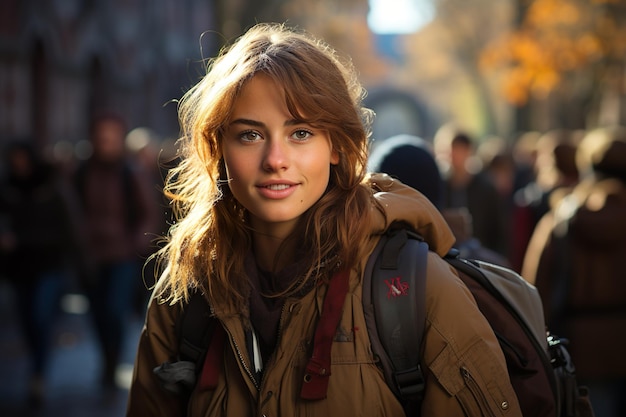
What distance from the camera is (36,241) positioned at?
27.4ft

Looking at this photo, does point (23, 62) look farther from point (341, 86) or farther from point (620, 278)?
point (341, 86)

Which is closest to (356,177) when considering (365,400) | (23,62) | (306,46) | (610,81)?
(306,46)

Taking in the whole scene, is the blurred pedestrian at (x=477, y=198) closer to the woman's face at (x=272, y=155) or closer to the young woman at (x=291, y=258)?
the young woman at (x=291, y=258)

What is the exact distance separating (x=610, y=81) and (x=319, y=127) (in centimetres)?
1959

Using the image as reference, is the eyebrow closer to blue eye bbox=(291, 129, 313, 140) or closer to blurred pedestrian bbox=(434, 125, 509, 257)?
blue eye bbox=(291, 129, 313, 140)

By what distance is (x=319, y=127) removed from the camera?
2.79 meters

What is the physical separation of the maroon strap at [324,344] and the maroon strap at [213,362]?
325 mm

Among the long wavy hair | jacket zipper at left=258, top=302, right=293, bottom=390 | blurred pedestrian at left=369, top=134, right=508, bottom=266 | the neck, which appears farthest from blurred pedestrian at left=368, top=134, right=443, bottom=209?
jacket zipper at left=258, top=302, right=293, bottom=390

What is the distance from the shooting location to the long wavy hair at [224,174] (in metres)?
2.77

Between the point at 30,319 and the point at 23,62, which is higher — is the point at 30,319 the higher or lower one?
the lower one

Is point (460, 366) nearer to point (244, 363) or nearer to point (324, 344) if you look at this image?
point (324, 344)

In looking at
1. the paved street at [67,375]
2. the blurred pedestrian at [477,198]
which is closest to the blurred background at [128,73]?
the paved street at [67,375]

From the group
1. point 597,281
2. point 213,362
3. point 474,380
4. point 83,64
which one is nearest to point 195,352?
point 213,362

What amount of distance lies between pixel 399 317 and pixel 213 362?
1.88ft
